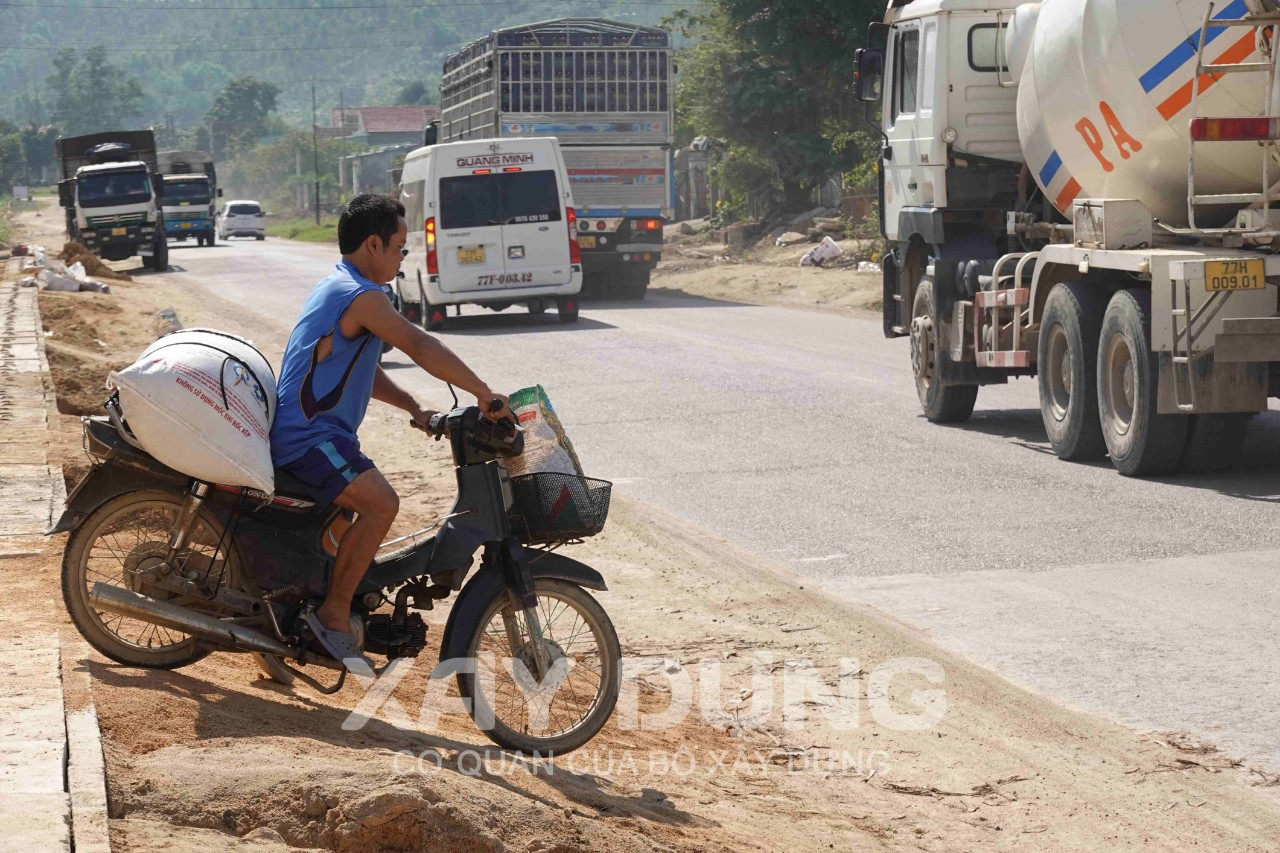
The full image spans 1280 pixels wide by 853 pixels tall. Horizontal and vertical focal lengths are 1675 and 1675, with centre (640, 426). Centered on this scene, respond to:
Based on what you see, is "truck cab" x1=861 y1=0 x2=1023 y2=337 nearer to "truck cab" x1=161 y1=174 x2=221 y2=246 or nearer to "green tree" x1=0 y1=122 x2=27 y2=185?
"truck cab" x1=161 y1=174 x2=221 y2=246

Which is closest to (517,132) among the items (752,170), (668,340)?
(668,340)

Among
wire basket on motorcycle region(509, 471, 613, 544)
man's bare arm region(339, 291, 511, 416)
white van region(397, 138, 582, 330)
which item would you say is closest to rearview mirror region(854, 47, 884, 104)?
white van region(397, 138, 582, 330)

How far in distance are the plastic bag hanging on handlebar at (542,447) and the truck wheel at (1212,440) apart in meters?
5.97

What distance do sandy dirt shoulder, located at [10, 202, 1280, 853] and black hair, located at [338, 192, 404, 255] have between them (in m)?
1.50

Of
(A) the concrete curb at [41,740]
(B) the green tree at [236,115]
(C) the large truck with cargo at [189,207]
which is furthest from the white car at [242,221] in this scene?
(B) the green tree at [236,115]

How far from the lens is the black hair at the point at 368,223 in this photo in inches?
210

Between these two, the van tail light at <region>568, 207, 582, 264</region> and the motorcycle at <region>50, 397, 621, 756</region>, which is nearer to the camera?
the motorcycle at <region>50, 397, 621, 756</region>

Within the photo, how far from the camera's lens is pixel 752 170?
45031mm

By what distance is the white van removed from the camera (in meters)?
22.1

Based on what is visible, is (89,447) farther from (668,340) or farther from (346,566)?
(668,340)

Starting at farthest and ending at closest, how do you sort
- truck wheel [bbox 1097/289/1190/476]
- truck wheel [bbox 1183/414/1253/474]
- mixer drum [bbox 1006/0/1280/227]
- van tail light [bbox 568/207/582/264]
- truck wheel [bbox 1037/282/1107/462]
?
van tail light [bbox 568/207/582/264], truck wheel [bbox 1037/282/1107/462], truck wheel [bbox 1183/414/1253/474], truck wheel [bbox 1097/289/1190/476], mixer drum [bbox 1006/0/1280/227]

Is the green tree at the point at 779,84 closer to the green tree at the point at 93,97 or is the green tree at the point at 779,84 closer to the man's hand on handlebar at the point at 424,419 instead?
the man's hand on handlebar at the point at 424,419

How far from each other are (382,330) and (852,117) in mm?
35762

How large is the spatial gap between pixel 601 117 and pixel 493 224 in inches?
233
